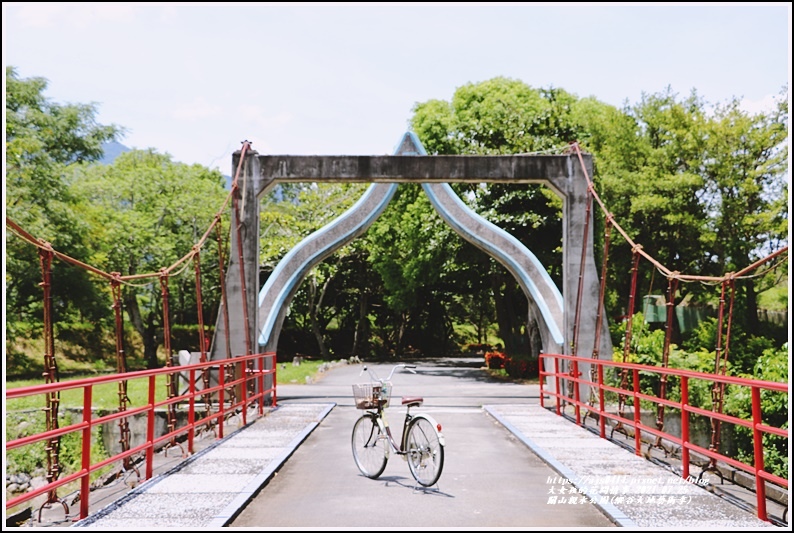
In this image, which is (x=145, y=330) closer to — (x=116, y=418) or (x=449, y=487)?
(x=116, y=418)

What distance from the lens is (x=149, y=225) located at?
109 feet

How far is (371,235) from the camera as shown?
36.5m

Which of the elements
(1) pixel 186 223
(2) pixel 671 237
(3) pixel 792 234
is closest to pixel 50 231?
(1) pixel 186 223

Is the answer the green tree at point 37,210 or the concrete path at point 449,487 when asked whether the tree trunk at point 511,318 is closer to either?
the green tree at point 37,210

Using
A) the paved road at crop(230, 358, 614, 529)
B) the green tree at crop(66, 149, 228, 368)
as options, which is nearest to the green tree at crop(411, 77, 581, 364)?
the green tree at crop(66, 149, 228, 368)

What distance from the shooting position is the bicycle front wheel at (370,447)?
8.04 m

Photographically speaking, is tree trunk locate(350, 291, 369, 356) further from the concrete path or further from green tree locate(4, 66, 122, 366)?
the concrete path

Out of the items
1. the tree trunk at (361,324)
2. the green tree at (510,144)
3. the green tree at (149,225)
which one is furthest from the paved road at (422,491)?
the tree trunk at (361,324)

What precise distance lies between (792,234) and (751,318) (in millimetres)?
23497

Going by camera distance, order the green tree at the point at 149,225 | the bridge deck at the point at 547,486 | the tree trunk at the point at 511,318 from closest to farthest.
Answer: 1. the bridge deck at the point at 547,486
2. the tree trunk at the point at 511,318
3. the green tree at the point at 149,225

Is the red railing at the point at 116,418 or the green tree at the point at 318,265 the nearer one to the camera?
the red railing at the point at 116,418

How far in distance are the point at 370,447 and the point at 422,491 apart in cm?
96

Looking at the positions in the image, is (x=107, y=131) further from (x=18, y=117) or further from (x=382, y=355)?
(x=382, y=355)

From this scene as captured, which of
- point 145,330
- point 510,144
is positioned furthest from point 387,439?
point 145,330
